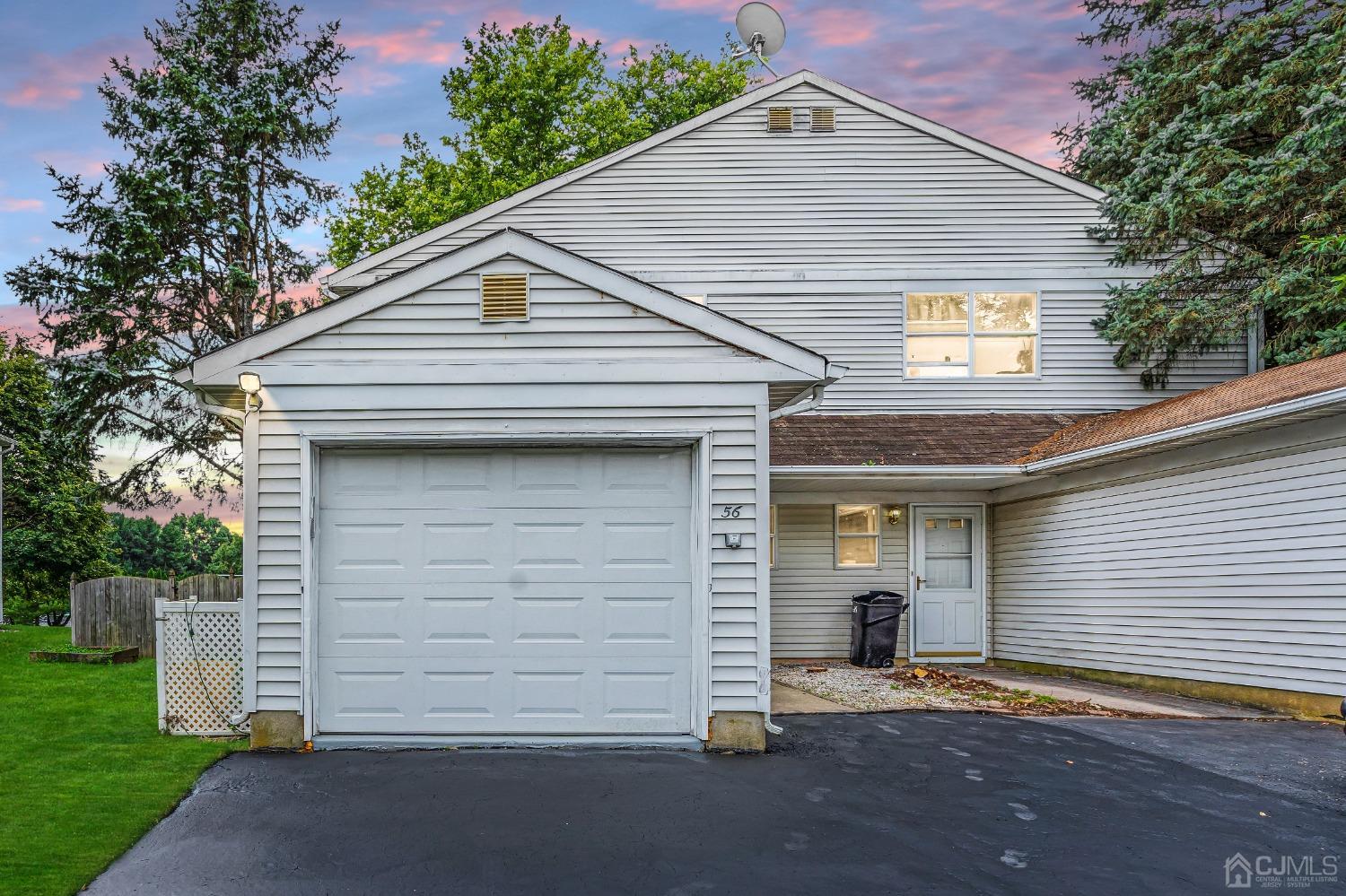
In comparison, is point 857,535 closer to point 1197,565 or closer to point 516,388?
point 1197,565

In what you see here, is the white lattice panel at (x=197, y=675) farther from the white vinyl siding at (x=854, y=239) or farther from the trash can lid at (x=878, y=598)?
the trash can lid at (x=878, y=598)

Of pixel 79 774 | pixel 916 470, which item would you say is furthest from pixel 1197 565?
pixel 79 774

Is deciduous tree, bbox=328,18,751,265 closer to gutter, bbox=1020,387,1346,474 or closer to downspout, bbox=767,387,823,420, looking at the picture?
gutter, bbox=1020,387,1346,474

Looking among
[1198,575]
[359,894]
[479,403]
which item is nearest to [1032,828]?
[359,894]

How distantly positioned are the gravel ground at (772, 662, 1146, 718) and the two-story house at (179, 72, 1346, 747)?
1218mm

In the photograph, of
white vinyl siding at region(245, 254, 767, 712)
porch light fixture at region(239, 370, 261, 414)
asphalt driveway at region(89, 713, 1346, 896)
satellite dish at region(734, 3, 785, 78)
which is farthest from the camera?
satellite dish at region(734, 3, 785, 78)

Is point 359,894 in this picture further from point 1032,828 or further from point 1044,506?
point 1044,506

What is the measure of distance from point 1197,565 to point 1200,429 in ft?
5.41

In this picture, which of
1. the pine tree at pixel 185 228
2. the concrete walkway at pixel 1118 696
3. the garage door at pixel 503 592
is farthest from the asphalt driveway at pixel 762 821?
the pine tree at pixel 185 228

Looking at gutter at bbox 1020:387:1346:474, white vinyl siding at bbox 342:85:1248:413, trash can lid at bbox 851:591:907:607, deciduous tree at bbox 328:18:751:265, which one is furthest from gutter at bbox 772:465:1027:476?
deciduous tree at bbox 328:18:751:265

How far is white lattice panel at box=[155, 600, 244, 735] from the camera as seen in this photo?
23.2ft

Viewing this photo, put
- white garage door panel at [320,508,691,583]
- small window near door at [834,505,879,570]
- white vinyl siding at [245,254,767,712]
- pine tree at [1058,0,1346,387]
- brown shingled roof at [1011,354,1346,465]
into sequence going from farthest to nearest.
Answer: small window near door at [834,505,879,570] → pine tree at [1058,0,1346,387] → brown shingled roof at [1011,354,1346,465] → white garage door panel at [320,508,691,583] → white vinyl siding at [245,254,767,712]

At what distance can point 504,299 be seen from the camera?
656 centimetres

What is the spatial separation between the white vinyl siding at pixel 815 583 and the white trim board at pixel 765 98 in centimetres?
574
